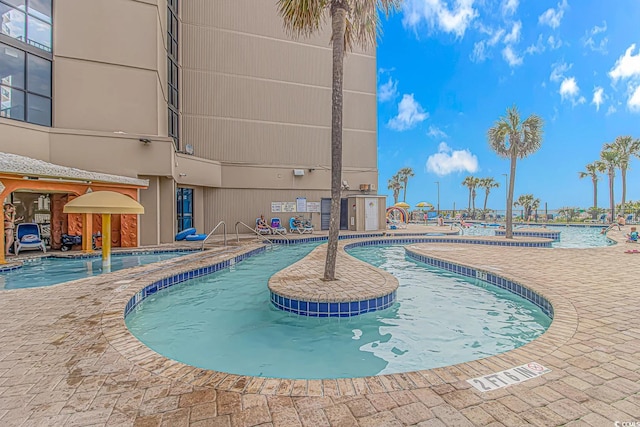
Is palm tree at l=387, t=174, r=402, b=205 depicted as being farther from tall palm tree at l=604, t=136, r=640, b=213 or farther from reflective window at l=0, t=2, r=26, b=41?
reflective window at l=0, t=2, r=26, b=41

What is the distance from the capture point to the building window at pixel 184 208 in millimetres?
14180

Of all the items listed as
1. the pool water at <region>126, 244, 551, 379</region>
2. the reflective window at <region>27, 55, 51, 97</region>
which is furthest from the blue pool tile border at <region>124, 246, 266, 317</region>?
the reflective window at <region>27, 55, 51, 97</region>

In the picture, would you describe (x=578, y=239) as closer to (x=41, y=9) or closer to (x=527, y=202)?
(x=527, y=202)

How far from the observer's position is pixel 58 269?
6918 mm

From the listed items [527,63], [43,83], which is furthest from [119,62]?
[527,63]

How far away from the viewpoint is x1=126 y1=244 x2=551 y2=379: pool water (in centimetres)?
319

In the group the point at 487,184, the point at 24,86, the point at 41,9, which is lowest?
the point at 24,86

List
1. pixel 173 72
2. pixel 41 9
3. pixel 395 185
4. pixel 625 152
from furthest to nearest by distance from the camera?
pixel 395 185
pixel 625 152
pixel 173 72
pixel 41 9

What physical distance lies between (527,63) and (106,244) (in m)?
50.2

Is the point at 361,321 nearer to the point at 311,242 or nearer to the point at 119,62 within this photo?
the point at 311,242

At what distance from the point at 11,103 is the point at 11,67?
100 centimetres

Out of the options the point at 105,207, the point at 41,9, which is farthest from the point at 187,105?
the point at 105,207

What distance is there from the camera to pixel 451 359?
3.22m

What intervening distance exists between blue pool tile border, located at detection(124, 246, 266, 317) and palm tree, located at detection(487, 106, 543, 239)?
1135cm
